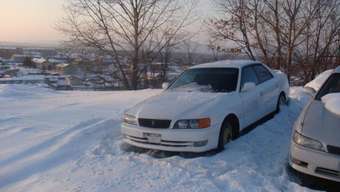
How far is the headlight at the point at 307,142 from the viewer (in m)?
4.20

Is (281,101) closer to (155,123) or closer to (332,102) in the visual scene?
(332,102)

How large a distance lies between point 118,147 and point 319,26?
673 inches

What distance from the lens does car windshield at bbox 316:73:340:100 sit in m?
5.58

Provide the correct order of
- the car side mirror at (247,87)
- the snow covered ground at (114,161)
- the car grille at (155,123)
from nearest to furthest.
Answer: the snow covered ground at (114,161) → the car grille at (155,123) → the car side mirror at (247,87)

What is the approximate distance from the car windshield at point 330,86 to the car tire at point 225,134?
4.45ft

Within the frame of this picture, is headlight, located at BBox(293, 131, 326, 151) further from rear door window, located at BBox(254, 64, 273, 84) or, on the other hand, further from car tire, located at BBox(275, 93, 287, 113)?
car tire, located at BBox(275, 93, 287, 113)

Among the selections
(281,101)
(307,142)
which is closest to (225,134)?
(307,142)

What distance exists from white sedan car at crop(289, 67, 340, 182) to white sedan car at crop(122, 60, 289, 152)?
48.2 inches

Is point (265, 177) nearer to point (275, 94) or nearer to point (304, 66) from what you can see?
point (275, 94)

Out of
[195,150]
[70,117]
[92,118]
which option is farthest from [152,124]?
[70,117]

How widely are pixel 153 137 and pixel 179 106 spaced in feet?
2.02

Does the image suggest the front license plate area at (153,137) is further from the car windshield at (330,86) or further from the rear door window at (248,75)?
the car windshield at (330,86)

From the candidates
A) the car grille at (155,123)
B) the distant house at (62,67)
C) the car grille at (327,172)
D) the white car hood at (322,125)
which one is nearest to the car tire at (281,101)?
the white car hood at (322,125)

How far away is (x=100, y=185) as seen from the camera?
4.57 meters
